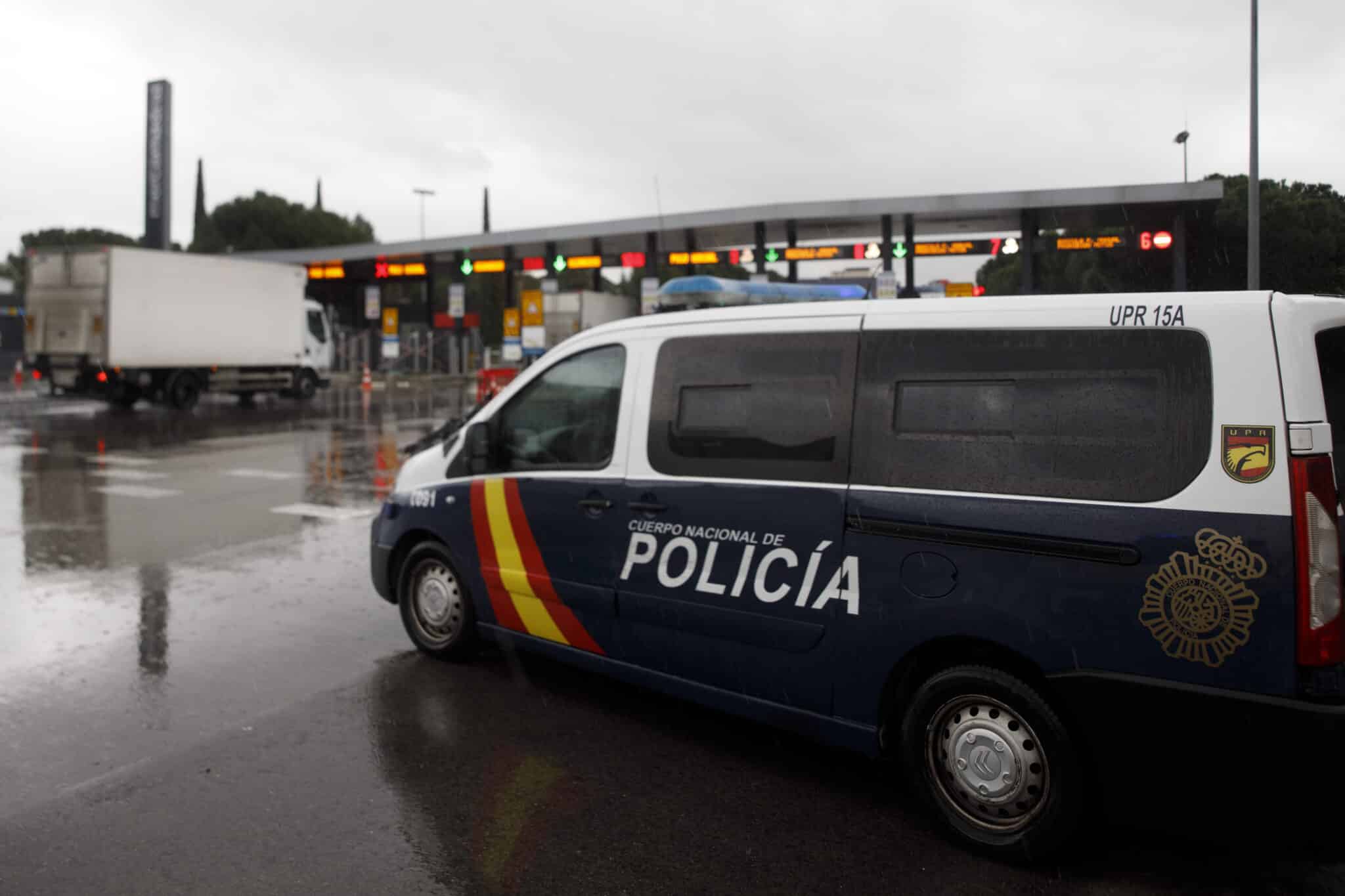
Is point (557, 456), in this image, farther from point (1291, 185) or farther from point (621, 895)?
point (1291, 185)

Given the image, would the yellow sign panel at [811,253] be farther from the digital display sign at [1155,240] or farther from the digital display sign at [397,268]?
the digital display sign at [1155,240]

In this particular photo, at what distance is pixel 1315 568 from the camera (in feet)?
10.2

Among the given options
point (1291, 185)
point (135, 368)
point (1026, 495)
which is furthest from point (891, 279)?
point (135, 368)

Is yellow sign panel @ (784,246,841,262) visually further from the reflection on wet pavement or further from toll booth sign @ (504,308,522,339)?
the reflection on wet pavement

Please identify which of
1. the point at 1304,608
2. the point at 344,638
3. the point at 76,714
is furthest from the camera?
the point at 344,638

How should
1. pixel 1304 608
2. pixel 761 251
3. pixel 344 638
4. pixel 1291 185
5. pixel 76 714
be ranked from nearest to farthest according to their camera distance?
pixel 1304 608, pixel 76 714, pixel 1291 185, pixel 344 638, pixel 761 251

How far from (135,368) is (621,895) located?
25315mm

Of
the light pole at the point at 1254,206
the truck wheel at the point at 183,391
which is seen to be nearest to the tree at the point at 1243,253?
the light pole at the point at 1254,206

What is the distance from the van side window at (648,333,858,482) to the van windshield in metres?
1.50

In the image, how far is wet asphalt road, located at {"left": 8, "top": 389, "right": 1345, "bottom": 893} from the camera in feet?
11.7

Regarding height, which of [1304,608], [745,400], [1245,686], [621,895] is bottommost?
[621,895]

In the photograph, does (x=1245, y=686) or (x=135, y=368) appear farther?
(x=135, y=368)

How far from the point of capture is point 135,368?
25484mm

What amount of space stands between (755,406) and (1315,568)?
80.5 inches
